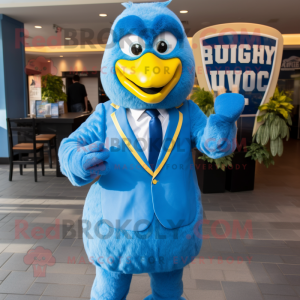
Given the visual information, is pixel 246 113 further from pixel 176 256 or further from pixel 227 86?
pixel 176 256

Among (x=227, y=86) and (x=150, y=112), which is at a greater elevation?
(x=227, y=86)

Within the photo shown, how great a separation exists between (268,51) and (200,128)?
302 cm

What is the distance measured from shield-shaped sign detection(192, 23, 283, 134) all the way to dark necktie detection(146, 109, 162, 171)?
8.72ft

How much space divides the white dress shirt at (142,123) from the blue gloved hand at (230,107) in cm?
27

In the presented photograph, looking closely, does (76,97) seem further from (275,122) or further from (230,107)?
(230,107)

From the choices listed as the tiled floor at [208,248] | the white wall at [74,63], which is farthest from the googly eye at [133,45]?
the white wall at [74,63]

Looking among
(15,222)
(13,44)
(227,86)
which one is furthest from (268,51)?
(13,44)

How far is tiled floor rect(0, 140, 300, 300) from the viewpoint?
2.07 metres

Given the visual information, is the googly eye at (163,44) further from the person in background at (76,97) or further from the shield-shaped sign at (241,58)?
the person in background at (76,97)

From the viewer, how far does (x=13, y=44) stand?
6137 mm

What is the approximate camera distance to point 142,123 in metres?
1.33

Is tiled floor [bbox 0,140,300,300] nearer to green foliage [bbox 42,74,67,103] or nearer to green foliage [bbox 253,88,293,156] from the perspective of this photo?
green foliage [bbox 253,88,293,156]

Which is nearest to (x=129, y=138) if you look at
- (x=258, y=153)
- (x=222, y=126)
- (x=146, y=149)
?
(x=146, y=149)

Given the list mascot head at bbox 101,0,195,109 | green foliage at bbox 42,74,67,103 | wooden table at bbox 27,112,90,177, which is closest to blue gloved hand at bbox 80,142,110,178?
mascot head at bbox 101,0,195,109
